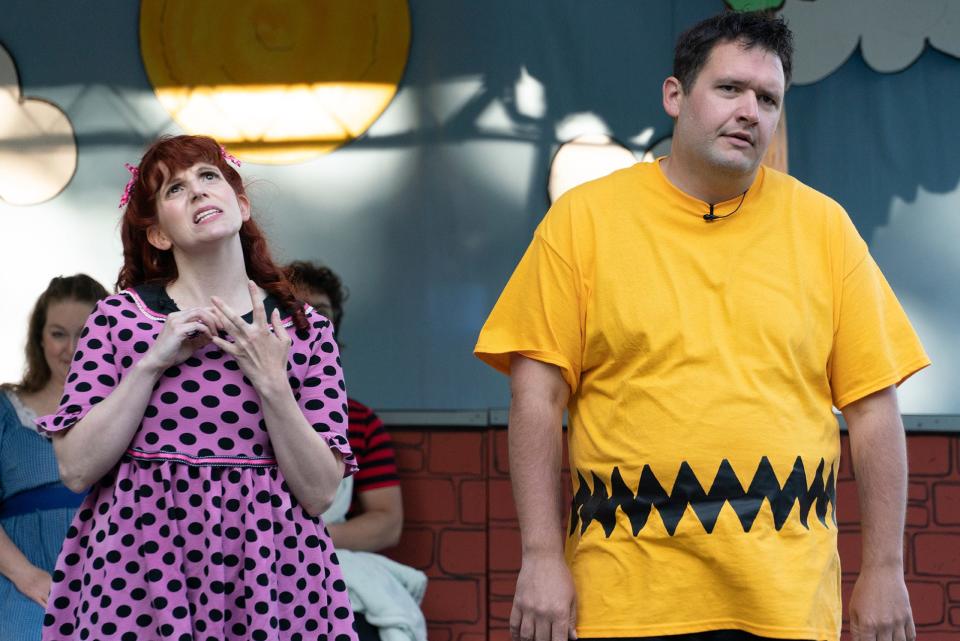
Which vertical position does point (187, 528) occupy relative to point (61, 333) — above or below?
below

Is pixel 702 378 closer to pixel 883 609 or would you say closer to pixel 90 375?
pixel 883 609

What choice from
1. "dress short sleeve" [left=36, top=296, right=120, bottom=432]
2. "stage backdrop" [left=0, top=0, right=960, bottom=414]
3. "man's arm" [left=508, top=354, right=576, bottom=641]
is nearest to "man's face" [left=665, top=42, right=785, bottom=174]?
"man's arm" [left=508, top=354, right=576, bottom=641]

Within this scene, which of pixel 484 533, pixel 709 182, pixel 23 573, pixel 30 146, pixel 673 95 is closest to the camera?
pixel 709 182

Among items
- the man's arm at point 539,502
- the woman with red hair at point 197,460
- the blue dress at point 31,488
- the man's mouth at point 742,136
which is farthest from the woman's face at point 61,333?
the man's mouth at point 742,136

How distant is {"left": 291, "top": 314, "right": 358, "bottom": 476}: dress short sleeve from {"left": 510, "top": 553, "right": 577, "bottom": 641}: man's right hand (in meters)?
0.35

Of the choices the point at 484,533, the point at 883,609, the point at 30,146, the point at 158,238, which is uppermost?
the point at 30,146

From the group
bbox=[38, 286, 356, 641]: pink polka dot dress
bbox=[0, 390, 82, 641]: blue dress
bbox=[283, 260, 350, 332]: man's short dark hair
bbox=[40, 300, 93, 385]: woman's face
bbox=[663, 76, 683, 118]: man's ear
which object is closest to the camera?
bbox=[38, 286, 356, 641]: pink polka dot dress

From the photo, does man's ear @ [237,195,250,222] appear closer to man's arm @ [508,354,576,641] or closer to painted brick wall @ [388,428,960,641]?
man's arm @ [508,354,576,641]

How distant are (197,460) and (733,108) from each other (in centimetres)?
107

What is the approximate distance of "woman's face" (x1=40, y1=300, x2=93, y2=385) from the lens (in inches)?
140

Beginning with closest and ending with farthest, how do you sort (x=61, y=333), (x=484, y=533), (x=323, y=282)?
(x=61, y=333)
(x=323, y=282)
(x=484, y=533)

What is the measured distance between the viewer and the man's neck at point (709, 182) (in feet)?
7.29

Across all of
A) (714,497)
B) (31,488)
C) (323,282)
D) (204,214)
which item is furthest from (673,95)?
(31,488)

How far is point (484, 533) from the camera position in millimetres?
3994
